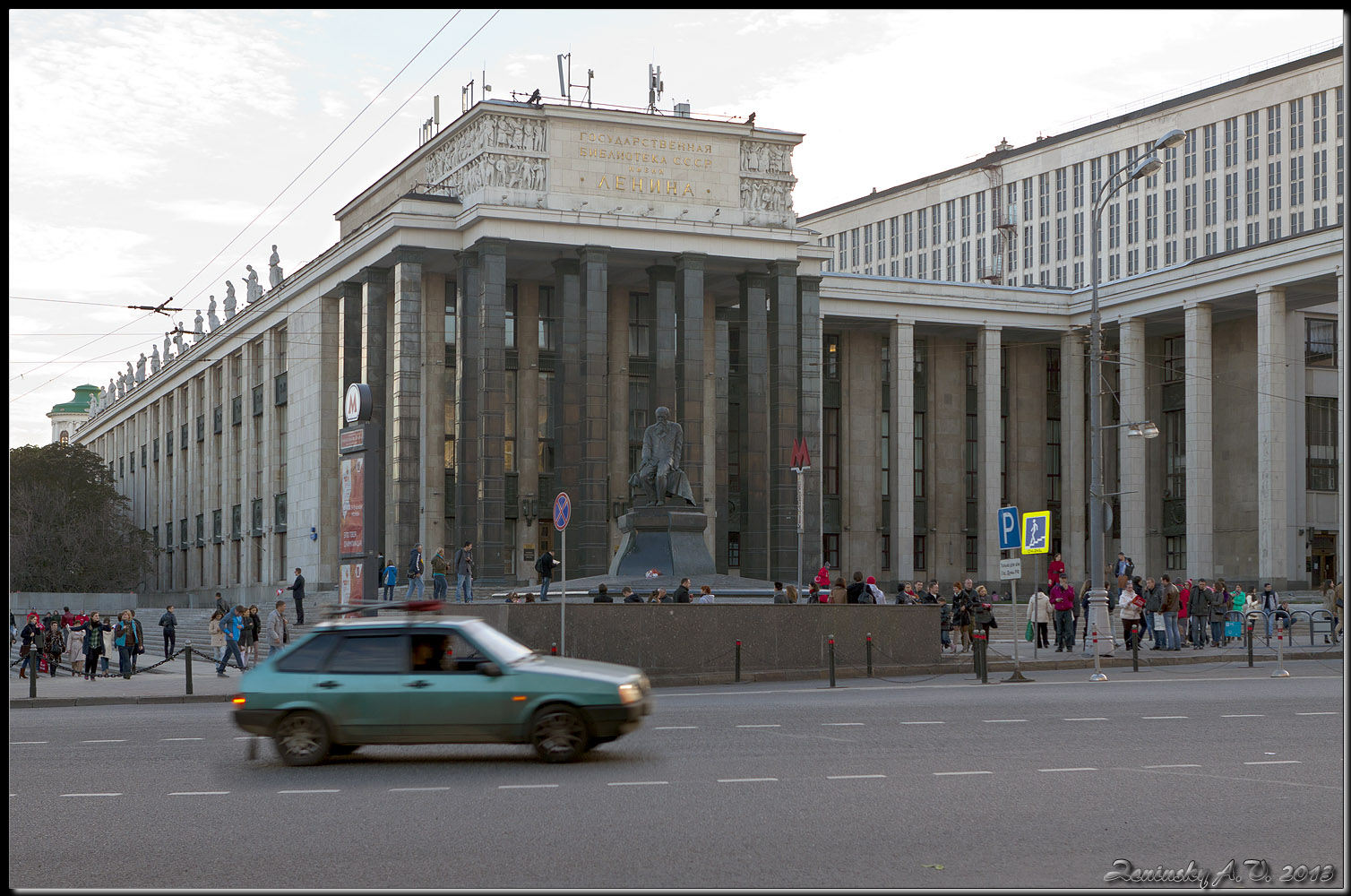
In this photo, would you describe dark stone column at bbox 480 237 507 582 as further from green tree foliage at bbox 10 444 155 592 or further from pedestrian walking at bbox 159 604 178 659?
green tree foliage at bbox 10 444 155 592

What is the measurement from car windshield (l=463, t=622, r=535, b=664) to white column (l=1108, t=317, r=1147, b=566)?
59.7 meters

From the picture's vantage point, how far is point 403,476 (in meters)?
61.4

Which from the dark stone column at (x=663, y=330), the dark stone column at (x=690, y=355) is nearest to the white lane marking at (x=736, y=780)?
the dark stone column at (x=663, y=330)

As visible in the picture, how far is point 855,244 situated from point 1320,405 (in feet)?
192

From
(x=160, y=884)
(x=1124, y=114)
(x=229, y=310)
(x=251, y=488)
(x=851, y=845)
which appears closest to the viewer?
(x=160, y=884)

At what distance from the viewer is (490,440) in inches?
2292

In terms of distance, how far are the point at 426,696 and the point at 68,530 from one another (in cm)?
8016

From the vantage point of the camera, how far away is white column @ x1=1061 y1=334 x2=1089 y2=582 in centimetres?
7644

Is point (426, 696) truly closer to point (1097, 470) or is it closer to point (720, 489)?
point (1097, 470)

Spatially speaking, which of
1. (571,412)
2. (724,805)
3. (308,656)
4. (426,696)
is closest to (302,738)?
(308,656)

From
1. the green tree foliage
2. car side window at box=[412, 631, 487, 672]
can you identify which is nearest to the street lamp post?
car side window at box=[412, 631, 487, 672]

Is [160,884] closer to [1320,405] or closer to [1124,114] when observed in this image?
[1320,405]

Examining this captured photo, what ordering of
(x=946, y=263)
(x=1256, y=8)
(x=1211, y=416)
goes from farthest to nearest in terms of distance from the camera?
(x=946, y=263), (x=1211, y=416), (x=1256, y=8)

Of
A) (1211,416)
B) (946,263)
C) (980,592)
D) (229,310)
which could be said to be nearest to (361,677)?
(980,592)
